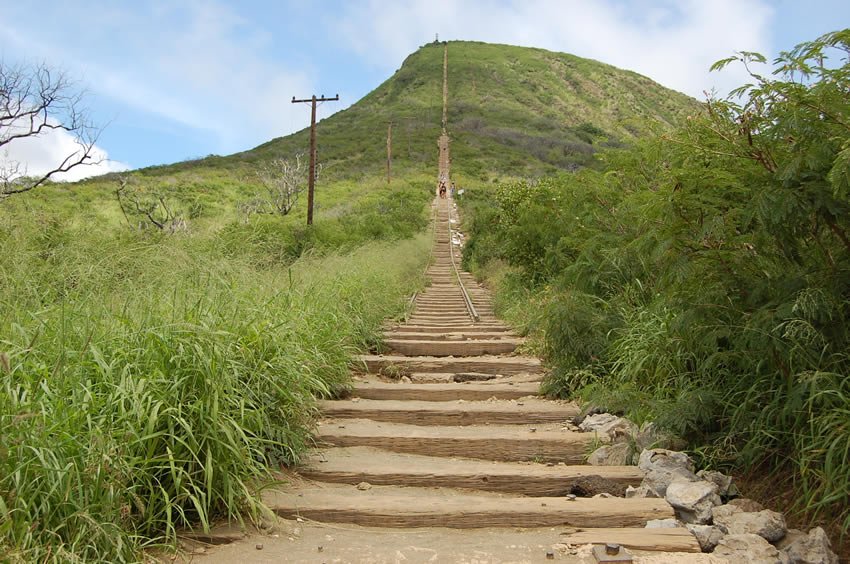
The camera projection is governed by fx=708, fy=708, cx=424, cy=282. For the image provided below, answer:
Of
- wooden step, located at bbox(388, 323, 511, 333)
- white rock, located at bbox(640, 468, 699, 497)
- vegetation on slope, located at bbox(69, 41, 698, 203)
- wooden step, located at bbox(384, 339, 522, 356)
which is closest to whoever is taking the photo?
white rock, located at bbox(640, 468, 699, 497)

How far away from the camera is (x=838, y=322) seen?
12.8ft

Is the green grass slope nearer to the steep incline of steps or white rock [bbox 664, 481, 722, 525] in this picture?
the steep incline of steps

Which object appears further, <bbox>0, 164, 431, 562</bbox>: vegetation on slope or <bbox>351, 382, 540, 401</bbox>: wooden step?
<bbox>351, 382, 540, 401</bbox>: wooden step

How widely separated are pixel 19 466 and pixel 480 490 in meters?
2.73

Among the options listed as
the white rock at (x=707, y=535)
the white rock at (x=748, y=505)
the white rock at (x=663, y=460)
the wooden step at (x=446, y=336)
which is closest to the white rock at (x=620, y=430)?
the white rock at (x=663, y=460)

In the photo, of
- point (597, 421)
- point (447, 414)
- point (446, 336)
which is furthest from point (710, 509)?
point (446, 336)

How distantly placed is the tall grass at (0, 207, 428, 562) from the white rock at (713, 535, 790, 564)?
7.87 feet

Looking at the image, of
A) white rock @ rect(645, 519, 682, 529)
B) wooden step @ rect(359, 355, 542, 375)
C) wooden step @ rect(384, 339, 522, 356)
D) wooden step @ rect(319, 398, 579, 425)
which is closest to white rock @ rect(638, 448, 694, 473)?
white rock @ rect(645, 519, 682, 529)

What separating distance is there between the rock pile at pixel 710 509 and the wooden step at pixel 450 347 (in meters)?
3.77

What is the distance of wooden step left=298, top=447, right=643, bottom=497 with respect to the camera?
4.57m

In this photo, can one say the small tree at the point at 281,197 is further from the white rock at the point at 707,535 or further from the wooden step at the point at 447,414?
the white rock at the point at 707,535

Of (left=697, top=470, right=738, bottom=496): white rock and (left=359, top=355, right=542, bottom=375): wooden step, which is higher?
(left=359, top=355, right=542, bottom=375): wooden step

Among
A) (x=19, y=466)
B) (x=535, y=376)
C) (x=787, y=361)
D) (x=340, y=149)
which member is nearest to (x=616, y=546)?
(x=787, y=361)

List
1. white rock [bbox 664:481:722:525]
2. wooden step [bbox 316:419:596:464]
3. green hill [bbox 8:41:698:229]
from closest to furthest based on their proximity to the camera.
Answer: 1. white rock [bbox 664:481:722:525]
2. wooden step [bbox 316:419:596:464]
3. green hill [bbox 8:41:698:229]
